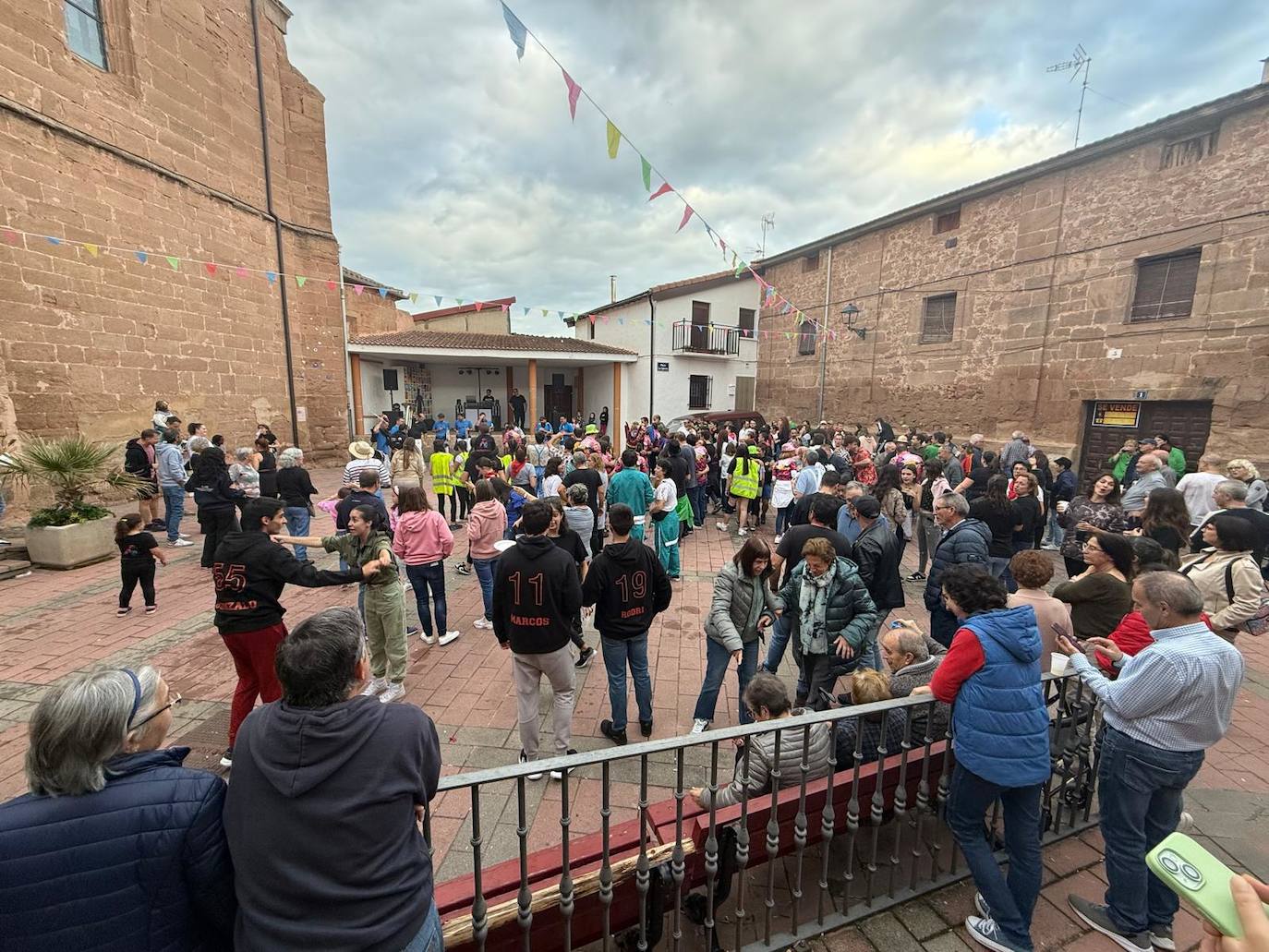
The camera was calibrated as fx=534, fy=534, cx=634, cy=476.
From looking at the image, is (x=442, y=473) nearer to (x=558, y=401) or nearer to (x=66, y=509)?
(x=66, y=509)

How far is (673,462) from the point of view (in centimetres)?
745

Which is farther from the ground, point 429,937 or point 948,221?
point 948,221

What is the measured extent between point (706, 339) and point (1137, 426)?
14.1 metres

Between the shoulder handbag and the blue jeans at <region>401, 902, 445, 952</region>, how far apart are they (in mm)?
4325

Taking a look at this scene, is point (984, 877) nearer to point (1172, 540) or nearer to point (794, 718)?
point (794, 718)

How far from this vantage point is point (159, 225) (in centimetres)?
998

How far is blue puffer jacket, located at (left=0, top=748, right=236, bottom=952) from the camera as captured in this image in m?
1.11

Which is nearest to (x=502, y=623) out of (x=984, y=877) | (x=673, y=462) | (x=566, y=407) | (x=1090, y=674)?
(x=984, y=877)

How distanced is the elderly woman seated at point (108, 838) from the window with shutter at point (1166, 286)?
611 inches

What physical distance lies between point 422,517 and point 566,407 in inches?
789

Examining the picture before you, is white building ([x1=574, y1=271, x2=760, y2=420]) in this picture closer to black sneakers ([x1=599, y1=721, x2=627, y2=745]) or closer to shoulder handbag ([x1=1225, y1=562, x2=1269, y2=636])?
black sneakers ([x1=599, y1=721, x2=627, y2=745])

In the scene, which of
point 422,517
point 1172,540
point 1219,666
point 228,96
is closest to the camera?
point 1219,666

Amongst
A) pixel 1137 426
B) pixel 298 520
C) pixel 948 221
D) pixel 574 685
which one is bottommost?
pixel 574 685

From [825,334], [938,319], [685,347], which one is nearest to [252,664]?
[938,319]
